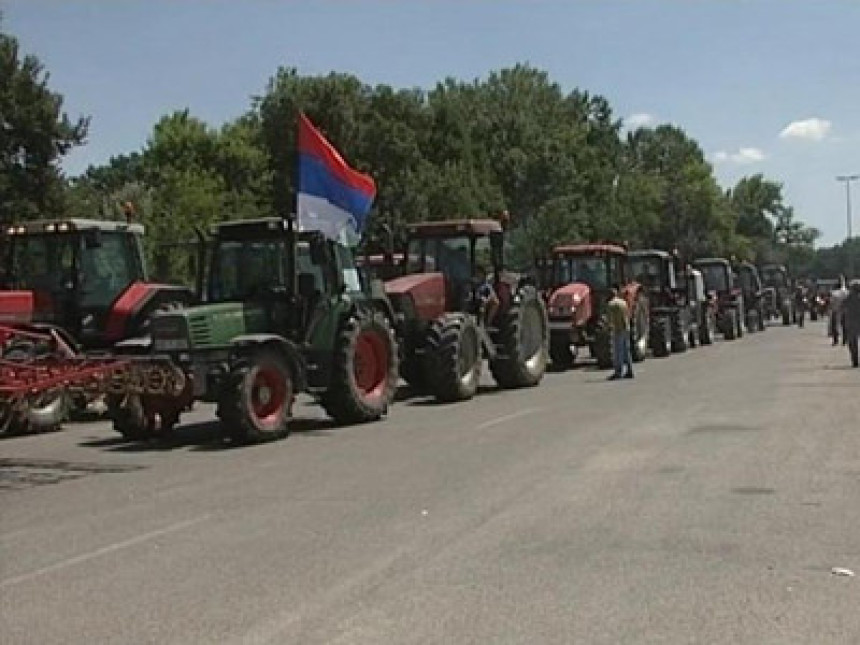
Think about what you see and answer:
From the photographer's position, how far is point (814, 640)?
6320 millimetres

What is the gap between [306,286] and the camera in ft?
53.7

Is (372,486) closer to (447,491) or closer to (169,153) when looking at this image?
(447,491)

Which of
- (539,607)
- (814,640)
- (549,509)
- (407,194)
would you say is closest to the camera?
(814,640)

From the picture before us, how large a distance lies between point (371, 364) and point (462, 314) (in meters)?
3.31

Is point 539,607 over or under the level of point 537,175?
under

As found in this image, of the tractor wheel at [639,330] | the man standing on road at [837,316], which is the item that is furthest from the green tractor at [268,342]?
the man standing on road at [837,316]

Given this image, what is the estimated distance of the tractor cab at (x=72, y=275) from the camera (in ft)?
59.7

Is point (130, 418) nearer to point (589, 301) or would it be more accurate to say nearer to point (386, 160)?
point (589, 301)

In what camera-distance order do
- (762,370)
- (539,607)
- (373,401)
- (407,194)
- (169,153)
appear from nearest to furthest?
(539,607) → (373,401) → (762,370) → (407,194) → (169,153)

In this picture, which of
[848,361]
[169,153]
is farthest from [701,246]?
[848,361]

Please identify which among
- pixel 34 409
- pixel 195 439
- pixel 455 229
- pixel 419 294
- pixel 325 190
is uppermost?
pixel 325 190

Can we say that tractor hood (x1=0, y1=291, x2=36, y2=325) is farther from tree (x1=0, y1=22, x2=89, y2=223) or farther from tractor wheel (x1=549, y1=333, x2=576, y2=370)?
tree (x1=0, y1=22, x2=89, y2=223)

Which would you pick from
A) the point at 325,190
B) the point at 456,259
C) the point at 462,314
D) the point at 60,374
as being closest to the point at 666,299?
the point at 456,259

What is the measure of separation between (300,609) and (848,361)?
22927mm
